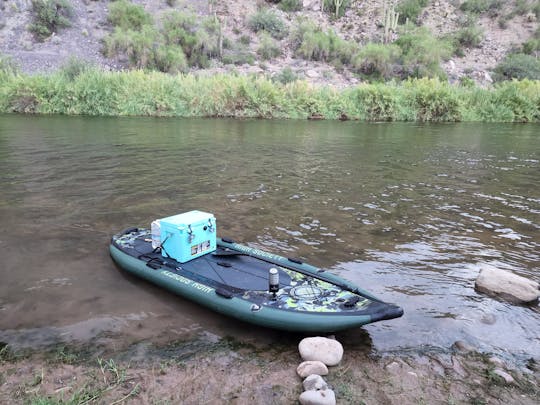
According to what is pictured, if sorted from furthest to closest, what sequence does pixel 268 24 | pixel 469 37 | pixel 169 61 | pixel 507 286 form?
pixel 469 37, pixel 268 24, pixel 169 61, pixel 507 286

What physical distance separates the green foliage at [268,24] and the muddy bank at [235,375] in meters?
41.2

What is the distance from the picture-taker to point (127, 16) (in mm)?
37625

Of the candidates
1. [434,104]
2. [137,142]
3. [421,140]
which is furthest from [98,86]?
[434,104]

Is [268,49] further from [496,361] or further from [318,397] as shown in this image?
[318,397]

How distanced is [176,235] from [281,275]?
1362 millimetres

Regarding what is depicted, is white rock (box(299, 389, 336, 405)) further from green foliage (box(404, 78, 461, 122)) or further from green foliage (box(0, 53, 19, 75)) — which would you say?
Answer: green foliage (box(0, 53, 19, 75))

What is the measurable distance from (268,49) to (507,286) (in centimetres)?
3598

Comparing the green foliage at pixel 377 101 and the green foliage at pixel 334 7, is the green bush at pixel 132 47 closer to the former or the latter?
the green foliage at pixel 377 101

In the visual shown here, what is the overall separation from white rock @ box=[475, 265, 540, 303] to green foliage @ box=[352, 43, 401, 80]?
33.7 meters

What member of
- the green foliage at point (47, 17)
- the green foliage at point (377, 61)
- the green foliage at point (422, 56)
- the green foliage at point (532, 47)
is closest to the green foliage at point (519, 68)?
the green foliage at point (532, 47)

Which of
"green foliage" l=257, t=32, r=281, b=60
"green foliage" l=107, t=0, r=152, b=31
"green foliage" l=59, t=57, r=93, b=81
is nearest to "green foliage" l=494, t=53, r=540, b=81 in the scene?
"green foliage" l=257, t=32, r=281, b=60

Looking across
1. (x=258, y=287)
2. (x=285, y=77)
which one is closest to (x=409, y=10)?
(x=285, y=77)

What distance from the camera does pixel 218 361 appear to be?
3.94 m

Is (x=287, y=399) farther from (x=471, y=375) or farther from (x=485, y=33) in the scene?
(x=485, y=33)
